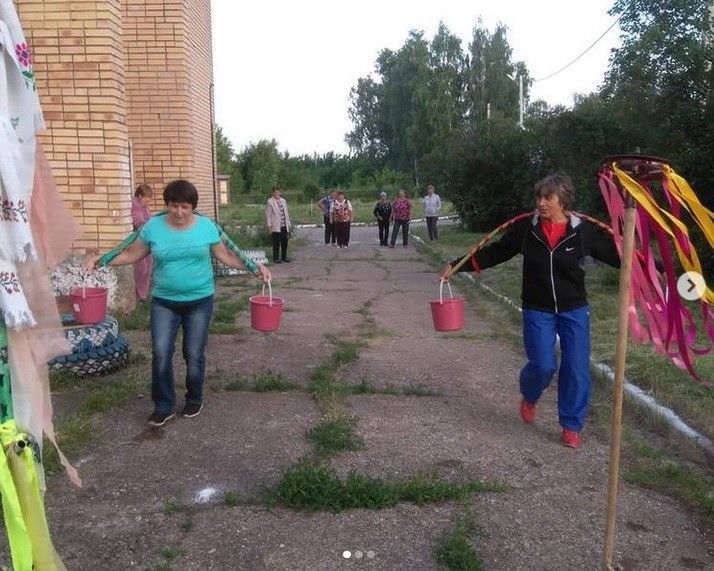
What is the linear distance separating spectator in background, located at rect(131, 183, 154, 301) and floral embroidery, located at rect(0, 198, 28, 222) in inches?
266

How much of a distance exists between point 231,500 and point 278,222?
40.9ft

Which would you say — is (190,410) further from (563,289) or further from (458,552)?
(563,289)

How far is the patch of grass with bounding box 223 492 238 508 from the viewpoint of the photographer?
154 inches

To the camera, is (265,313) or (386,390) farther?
(386,390)

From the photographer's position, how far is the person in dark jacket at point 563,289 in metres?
4.78

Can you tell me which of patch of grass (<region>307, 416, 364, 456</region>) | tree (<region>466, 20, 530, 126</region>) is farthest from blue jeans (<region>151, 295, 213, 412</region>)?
tree (<region>466, 20, 530, 126</region>)

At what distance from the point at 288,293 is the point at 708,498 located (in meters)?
8.29

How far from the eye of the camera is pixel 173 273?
500 centimetres

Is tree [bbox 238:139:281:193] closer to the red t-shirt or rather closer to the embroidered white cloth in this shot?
the red t-shirt

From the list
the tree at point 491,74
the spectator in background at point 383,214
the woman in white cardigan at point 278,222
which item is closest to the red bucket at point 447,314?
the woman in white cardigan at point 278,222

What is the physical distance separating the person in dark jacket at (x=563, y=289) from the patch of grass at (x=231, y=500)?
216cm

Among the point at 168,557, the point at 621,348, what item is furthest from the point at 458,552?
the point at 168,557

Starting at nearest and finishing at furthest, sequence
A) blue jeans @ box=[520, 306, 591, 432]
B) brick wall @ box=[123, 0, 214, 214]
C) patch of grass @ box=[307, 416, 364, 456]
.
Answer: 1. patch of grass @ box=[307, 416, 364, 456]
2. blue jeans @ box=[520, 306, 591, 432]
3. brick wall @ box=[123, 0, 214, 214]

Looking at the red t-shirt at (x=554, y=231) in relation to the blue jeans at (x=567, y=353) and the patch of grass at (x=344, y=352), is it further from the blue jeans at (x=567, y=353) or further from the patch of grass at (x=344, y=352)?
the patch of grass at (x=344, y=352)
